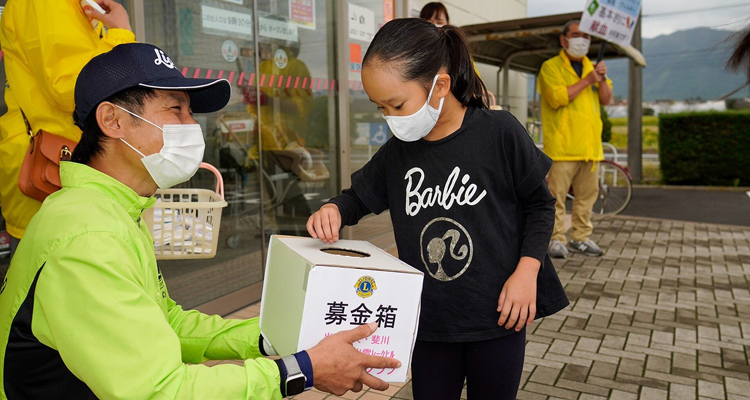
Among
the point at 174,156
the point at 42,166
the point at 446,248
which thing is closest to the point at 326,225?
the point at 446,248

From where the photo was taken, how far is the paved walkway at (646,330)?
3.54m

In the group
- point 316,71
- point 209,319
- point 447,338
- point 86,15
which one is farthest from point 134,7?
point 447,338

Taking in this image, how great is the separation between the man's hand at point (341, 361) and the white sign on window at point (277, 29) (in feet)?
13.3

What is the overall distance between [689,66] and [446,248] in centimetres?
5723

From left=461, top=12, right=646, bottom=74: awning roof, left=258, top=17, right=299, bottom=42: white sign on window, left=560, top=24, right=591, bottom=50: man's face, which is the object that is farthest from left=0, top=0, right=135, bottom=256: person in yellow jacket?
left=461, top=12, right=646, bottom=74: awning roof

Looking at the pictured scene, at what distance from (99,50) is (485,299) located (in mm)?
1783

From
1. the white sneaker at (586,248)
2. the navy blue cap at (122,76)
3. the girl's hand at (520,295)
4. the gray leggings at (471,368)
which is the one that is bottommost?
the white sneaker at (586,248)

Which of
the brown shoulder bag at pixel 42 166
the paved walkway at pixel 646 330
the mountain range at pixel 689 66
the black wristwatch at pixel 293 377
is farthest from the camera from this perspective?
the paved walkway at pixel 646 330

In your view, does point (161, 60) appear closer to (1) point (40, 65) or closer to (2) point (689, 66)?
(1) point (40, 65)

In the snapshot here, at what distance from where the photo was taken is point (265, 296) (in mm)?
1797

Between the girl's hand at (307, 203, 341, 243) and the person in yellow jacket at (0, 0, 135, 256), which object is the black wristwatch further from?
the person in yellow jacket at (0, 0, 135, 256)

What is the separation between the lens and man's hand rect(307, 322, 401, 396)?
1447 millimetres

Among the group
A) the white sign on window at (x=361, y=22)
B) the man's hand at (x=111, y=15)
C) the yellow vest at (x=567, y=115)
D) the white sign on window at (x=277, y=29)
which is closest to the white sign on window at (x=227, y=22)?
the white sign on window at (x=277, y=29)

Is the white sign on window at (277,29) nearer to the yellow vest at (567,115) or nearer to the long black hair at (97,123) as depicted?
the yellow vest at (567,115)
